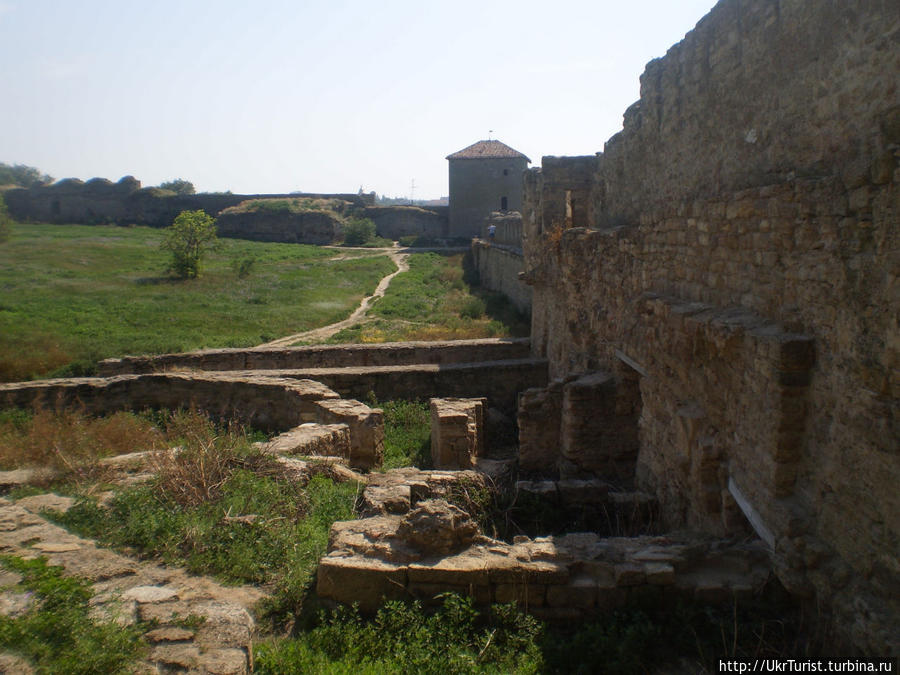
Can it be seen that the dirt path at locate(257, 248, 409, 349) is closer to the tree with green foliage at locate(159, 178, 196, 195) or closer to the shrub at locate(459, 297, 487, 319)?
the shrub at locate(459, 297, 487, 319)

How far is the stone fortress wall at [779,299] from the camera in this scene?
118 inches

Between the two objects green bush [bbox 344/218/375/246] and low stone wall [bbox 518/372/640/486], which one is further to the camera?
green bush [bbox 344/218/375/246]

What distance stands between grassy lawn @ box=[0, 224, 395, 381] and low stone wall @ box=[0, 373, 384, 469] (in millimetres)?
3791

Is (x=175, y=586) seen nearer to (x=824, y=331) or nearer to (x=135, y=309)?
(x=824, y=331)

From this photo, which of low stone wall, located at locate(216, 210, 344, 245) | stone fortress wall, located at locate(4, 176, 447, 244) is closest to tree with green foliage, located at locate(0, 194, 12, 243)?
stone fortress wall, located at locate(4, 176, 447, 244)

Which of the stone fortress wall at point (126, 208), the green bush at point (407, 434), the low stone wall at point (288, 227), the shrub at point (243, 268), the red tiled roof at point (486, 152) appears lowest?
the green bush at point (407, 434)

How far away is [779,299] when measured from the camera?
383cm

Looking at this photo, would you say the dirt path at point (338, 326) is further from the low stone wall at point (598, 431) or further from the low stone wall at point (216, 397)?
the low stone wall at point (598, 431)

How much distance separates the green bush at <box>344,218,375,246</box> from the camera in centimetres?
4200

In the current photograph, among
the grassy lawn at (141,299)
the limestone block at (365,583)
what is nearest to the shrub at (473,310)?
the grassy lawn at (141,299)

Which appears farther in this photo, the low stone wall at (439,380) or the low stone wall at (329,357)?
the low stone wall at (329,357)

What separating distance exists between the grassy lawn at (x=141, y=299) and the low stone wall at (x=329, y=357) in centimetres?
225

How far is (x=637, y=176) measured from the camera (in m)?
7.96

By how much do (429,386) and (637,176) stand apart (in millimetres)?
4949
